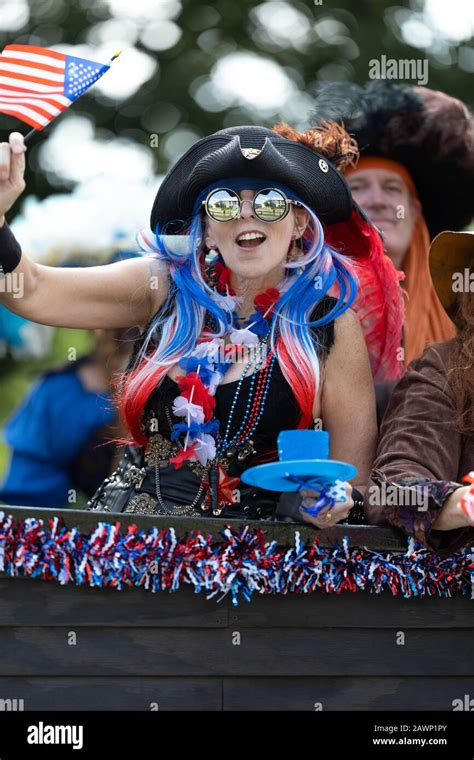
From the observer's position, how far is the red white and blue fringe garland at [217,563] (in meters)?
2.96

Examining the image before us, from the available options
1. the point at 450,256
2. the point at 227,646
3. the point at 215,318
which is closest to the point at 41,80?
the point at 215,318

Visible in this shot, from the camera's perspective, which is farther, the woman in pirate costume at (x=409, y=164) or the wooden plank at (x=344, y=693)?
Result: the woman in pirate costume at (x=409, y=164)

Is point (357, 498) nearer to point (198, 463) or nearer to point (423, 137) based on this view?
point (198, 463)

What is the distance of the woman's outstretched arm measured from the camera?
11.7ft

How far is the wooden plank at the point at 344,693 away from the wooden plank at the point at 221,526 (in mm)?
342

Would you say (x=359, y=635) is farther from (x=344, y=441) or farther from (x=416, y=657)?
(x=344, y=441)

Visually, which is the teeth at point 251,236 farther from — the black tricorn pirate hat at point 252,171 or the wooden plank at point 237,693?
the wooden plank at point 237,693

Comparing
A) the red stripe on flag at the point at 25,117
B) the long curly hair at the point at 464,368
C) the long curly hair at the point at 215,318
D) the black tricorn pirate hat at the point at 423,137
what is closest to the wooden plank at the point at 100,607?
the long curly hair at the point at 215,318

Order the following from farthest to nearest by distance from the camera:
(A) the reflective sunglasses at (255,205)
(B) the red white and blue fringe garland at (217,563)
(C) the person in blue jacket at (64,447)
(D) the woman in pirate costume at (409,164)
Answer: (C) the person in blue jacket at (64,447) < (D) the woman in pirate costume at (409,164) < (A) the reflective sunglasses at (255,205) < (B) the red white and blue fringe garland at (217,563)

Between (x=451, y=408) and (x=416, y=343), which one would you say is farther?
(x=416, y=343)

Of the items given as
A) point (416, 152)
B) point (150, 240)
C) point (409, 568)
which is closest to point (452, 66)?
point (416, 152)

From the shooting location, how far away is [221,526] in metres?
3.04

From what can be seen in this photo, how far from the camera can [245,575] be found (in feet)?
9.96
